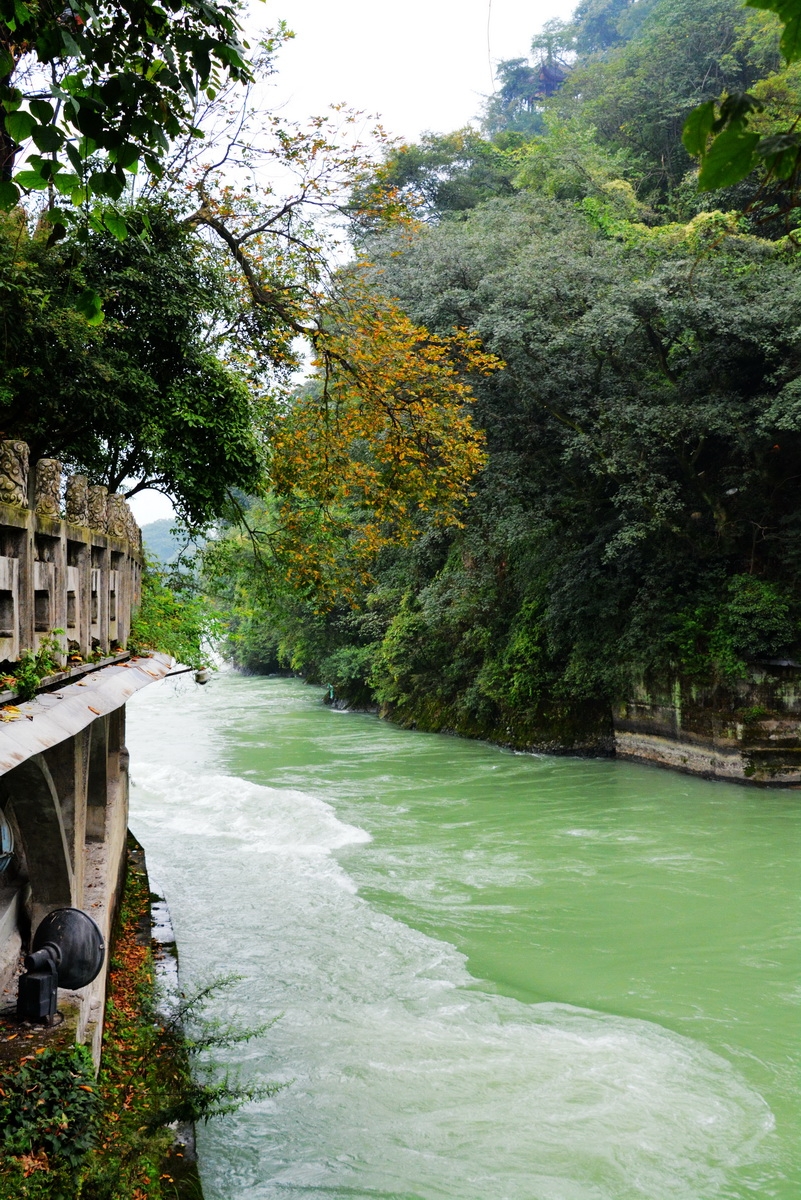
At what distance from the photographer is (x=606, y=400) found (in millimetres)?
15266

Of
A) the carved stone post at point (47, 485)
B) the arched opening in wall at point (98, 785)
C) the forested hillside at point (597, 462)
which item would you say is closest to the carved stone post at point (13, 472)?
the carved stone post at point (47, 485)

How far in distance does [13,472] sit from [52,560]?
→ 28.7 inches

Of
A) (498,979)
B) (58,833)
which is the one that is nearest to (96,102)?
(58,833)

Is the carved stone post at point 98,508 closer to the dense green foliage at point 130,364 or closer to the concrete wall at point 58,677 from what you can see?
the concrete wall at point 58,677

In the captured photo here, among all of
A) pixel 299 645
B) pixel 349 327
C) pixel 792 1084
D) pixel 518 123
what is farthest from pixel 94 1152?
pixel 518 123

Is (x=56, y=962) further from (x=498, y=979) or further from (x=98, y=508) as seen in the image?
(x=498, y=979)

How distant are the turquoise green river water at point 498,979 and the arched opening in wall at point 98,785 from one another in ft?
4.83

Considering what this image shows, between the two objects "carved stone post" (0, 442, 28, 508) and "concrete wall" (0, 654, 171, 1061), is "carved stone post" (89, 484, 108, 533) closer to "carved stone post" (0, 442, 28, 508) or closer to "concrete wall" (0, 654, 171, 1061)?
"concrete wall" (0, 654, 171, 1061)

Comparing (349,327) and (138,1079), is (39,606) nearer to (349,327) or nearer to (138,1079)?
(138,1079)

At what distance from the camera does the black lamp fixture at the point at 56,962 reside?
4168 mm

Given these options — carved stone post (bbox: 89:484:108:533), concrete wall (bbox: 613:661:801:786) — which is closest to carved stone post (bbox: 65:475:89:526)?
carved stone post (bbox: 89:484:108:533)

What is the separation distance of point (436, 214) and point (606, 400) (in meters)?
19.0

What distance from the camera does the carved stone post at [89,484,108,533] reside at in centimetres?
459

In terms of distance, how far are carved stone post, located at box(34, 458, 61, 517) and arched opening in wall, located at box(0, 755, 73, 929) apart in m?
1.09
